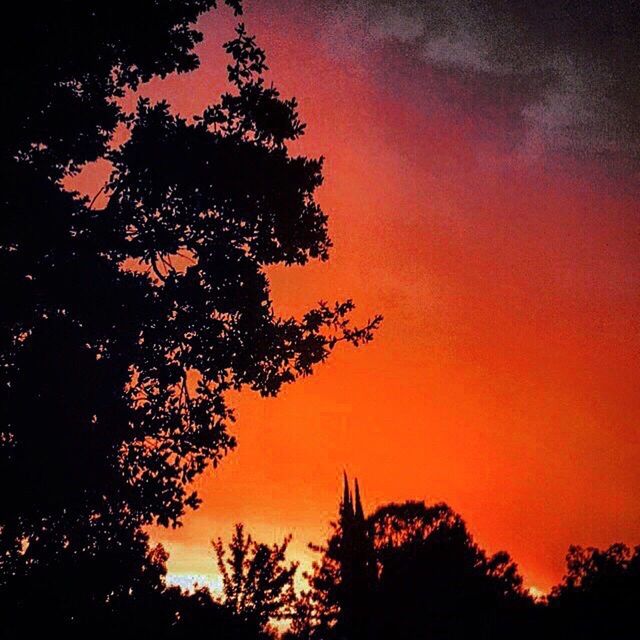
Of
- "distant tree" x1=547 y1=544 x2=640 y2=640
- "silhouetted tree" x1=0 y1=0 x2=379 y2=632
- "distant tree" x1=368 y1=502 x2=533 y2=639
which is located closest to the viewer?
"silhouetted tree" x1=0 y1=0 x2=379 y2=632

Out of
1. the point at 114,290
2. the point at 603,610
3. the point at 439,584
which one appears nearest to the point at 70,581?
the point at 114,290

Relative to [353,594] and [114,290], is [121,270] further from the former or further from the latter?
[353,594]

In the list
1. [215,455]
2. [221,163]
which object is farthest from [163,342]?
[221,163]

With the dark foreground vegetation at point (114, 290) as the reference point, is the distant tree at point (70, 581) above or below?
below

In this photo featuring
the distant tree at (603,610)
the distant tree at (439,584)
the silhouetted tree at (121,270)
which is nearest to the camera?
the silhouetted tree at (121,270)

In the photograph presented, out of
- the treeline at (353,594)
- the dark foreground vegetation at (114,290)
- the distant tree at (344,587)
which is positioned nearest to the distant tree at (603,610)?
the treeline at (353,594)

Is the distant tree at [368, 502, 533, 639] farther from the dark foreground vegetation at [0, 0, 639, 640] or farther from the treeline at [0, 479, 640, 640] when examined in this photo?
the dark foreground vegetation at [0, 0, 639, 640]

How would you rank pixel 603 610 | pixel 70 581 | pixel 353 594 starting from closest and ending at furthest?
pixel 70 581, pixel 603 610, pixel 353 594

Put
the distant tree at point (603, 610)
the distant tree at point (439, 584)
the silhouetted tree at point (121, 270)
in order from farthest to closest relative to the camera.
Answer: the distant tree at point (439, 584)
the distant tree at point (603, 610)
the silhouetted tree at point (121, 270)

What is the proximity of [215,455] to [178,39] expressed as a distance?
8447 mm

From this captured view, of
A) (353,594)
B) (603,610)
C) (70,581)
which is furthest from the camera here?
(353,594)

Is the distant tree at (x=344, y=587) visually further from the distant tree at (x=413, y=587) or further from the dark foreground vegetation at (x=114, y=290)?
the dark foreground vegetation at (x=114, y=290)

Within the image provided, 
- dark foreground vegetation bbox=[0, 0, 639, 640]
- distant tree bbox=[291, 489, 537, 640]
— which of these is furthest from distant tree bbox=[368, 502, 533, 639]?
dark foreground vegetation bbox=[0, 0, 639, 640]

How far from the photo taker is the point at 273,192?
929 centimetres
